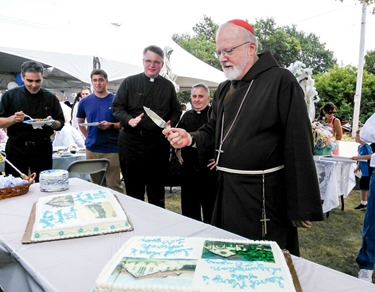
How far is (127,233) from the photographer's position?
1.38 meters

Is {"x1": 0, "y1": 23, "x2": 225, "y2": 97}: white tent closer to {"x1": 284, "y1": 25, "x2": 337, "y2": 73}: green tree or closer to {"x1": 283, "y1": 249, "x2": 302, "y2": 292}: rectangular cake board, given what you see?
{"x1": 283, "y1": 249, "x2": 302, "y2": 292}: rectangular cake board

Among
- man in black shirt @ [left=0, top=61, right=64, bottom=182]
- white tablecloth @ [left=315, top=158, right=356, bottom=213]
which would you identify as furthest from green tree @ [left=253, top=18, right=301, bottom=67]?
man in black shirt @ [left=0, top=61, right=64, bottom=182]

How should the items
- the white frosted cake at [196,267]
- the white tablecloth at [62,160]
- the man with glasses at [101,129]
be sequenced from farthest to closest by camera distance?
1. the white tablecloth at [62,160]
2. the man with glasses at [101,129]
3. the white frosted cake at [196,267]

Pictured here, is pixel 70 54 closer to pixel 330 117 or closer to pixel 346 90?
pixel 330 117

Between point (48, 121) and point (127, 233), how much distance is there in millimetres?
2123

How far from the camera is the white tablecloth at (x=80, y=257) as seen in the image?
38.9 inches

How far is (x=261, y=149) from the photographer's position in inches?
71.5

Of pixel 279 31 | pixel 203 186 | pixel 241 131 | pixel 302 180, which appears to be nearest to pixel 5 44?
pixel 203 186

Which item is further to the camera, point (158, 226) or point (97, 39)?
point (97, 39)

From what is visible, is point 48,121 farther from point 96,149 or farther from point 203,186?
point 203,186

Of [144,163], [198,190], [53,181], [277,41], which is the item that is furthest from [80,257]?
[277,41]

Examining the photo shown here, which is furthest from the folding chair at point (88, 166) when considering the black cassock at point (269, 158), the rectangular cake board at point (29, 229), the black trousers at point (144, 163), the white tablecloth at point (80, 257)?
the black cassock at point (269, 158)

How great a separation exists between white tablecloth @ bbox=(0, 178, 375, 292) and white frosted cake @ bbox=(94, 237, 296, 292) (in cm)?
13

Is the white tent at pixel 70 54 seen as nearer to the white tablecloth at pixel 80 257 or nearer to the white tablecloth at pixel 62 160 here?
the white tablecloth at pixel 62 160
